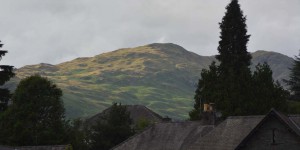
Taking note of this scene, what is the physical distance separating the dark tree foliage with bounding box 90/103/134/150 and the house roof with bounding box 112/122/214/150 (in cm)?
1448

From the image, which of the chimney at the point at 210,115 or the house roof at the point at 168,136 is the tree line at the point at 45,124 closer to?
the house roof at the point at 168,136

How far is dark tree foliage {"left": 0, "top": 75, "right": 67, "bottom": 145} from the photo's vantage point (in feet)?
205

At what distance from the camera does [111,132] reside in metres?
69.9

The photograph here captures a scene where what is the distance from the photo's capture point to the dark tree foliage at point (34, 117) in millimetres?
62500

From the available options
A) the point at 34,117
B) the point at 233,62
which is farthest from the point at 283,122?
the point at 34,117

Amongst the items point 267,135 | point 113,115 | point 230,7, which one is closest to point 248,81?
point 230,7

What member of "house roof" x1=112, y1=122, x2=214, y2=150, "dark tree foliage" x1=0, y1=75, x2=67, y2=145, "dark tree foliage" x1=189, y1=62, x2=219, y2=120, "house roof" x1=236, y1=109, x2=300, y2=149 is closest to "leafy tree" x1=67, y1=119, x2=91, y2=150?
"dark tree foliage" x1=0, y1=75, x2=67, y2=145

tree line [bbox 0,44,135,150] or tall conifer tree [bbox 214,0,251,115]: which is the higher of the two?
tall conifer tree [bbox 214,0,251,115]

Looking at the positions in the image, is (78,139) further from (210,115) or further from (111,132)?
(210,115)

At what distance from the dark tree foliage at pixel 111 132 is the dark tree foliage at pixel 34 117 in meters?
4.84

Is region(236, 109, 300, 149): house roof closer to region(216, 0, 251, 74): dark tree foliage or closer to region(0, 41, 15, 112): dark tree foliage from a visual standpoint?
region(0, 41, 15, 112): dark tree foliage

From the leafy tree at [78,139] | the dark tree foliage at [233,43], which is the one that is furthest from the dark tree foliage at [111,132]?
the dark tree foliage at [233,43]

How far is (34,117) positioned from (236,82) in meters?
25.3

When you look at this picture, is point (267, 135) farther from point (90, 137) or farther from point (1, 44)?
point (90, 137)
